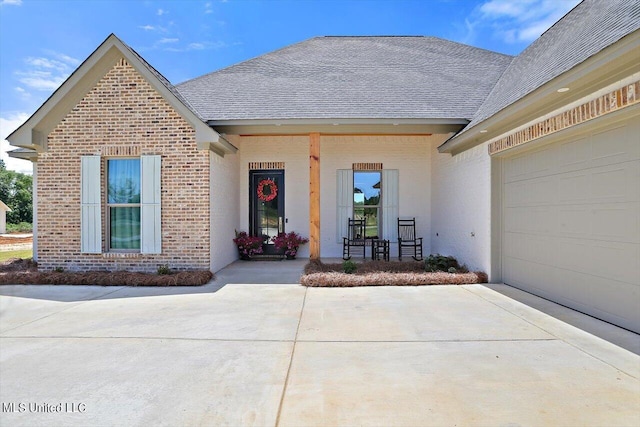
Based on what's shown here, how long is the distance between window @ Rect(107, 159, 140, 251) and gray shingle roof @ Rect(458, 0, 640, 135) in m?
7.17

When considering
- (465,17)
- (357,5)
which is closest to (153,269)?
(357,5)

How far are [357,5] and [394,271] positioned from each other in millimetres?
7697

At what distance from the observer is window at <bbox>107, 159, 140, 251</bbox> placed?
7387 millimetres

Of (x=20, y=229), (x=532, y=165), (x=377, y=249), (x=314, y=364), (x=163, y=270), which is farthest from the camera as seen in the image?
(x=20, y=229)

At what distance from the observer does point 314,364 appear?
127 inches

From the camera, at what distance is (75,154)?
733cm

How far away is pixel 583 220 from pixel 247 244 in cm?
736

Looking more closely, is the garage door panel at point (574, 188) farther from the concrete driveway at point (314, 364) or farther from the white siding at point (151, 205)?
the white siding at point (151, 205)

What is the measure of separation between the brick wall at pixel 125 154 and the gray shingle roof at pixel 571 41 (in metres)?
6.01

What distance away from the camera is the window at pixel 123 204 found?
739 centimetres

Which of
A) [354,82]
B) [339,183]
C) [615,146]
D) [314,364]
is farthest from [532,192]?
[354,82]

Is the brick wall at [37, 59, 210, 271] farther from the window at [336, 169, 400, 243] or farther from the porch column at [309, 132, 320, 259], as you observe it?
the window at [336, 169, 400, 243]

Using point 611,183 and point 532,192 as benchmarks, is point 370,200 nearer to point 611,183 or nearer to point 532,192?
point 532,192

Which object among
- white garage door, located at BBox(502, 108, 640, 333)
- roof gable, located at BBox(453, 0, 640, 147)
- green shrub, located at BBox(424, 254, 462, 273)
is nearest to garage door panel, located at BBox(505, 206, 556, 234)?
white garage door, located at BBox(502, 108, 640, 333)
